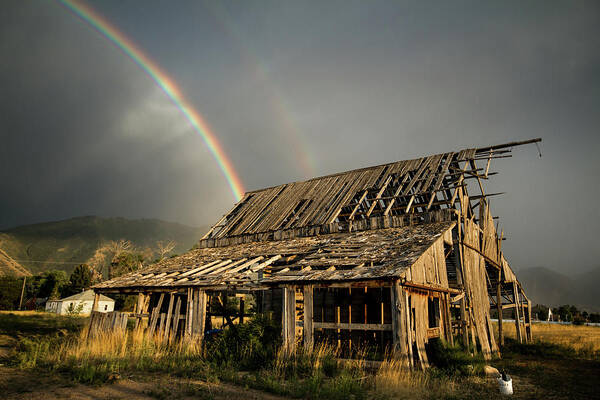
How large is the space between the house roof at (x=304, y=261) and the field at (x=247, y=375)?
85.2 inches

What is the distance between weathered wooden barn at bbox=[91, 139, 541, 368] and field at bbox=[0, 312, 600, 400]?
1.00 m

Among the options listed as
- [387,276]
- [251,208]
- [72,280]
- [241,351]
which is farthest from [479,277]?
[72,280]

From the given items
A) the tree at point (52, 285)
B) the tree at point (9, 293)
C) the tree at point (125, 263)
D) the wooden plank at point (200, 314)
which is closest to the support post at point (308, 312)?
the wooden plank at point (200, 314)

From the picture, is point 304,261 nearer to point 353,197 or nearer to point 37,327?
point 353,197

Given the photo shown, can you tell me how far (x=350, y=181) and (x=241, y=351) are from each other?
41.2 ft

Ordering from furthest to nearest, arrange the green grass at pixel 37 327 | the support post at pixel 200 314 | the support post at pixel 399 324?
1. the green grass at pixel 37 327
2. the support post at pixel 200 314
3. the support post at pixel 399 324

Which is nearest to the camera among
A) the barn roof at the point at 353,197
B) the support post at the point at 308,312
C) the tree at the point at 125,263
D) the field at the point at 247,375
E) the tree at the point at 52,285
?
the field at the point at 247,375

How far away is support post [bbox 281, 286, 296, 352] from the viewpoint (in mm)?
11872

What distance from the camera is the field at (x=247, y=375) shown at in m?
8.39

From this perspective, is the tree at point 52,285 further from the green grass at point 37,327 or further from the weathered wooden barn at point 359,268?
the weathered wooden barn at point 359,268

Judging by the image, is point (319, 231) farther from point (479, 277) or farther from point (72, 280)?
point (72, 280)

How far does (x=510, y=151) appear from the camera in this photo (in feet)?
61.5

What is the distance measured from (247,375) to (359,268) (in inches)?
171

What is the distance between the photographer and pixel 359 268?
11.8 metres
